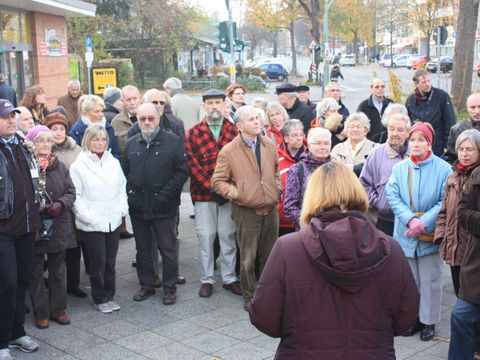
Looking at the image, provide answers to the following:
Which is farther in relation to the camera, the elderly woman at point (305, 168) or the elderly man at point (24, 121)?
the elderly man at point (24, 121)

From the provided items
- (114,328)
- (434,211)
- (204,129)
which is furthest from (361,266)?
(204,129)

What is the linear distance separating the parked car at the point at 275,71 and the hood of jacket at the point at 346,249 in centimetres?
5110

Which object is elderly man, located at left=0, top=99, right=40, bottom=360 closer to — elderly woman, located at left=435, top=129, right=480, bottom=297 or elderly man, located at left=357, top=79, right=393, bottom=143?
elderly woman, located at left=435, top=129, right=480, bottom=297

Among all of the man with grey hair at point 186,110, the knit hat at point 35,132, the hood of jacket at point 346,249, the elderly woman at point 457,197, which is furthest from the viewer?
the man with grey hair at point 186,110

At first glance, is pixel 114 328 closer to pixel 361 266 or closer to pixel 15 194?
pixel 15 194

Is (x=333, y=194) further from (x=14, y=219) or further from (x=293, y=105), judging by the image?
(x=293, y=105)

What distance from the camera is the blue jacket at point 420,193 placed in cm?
589

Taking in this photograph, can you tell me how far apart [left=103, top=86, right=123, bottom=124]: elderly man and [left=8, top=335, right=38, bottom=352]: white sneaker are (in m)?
3.95

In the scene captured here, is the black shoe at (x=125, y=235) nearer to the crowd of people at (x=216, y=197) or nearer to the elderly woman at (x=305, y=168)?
the crowd of people at (x=216, y=197)

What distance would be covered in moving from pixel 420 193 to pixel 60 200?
3199 mm

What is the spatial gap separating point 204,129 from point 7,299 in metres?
2.77

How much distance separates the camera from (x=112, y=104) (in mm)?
10125

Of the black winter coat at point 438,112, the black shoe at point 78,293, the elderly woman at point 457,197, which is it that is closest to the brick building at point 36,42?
the black shoe at point 78,293

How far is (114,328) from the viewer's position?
251 inches
